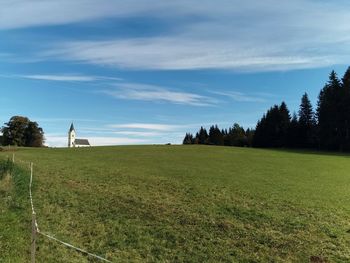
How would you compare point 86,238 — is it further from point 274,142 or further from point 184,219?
point 274,142

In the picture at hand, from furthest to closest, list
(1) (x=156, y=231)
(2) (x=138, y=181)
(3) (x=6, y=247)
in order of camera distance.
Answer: (2) (x=138, y=181)
(1) (x=156, y=231)
(3) (x=6, y=247)

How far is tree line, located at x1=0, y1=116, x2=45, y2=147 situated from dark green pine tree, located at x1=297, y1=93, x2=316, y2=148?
80.6 m

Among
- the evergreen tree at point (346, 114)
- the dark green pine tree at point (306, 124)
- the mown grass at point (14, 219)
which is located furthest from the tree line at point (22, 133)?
the mown grass at point (14, 219)

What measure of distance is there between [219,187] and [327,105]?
272ft

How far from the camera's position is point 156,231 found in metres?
16.5

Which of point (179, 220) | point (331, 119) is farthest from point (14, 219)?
point (331, 119)

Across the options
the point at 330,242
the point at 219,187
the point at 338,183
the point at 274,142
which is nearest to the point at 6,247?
the point at 330,242

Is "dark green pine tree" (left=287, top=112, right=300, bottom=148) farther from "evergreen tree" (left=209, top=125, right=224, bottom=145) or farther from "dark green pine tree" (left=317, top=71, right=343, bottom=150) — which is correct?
"evergreen tree" (left=209, top=125, right=224, bottom=145)

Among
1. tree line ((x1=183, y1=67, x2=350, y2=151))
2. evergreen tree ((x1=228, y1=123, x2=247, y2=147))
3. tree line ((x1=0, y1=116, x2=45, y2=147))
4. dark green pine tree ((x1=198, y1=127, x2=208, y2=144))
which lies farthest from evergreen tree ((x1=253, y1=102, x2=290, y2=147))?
tree line ((x1=0, y1=116, x2=45, y2=147))

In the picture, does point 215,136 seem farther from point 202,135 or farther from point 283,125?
point 283,125

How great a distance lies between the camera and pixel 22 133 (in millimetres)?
145375

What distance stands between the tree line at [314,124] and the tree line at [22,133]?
208 ft

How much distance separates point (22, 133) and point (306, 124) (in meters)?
87.0

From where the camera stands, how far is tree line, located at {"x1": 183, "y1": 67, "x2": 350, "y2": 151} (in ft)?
328
